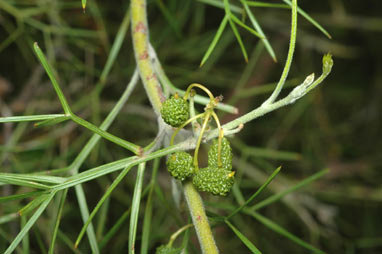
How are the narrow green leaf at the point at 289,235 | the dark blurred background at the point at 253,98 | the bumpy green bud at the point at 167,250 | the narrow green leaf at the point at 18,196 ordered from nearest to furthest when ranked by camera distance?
the narrow green leaf at the point at 18,196 → the bumpy green bud at the point at 167,250 → the narrow green leaf at the point at 289,235 → the dark blurred background at the point at 253,98

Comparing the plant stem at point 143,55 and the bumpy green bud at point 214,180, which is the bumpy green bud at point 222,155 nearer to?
the bumpy green bud at point 214,180

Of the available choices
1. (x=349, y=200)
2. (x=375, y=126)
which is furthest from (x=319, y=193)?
(x=375, y=126)

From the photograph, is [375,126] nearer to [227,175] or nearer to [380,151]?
[380,151]

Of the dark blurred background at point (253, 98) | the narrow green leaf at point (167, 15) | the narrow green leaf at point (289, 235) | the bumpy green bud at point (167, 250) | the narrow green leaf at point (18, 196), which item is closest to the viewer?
the narrow green leaf at point (18, 196)

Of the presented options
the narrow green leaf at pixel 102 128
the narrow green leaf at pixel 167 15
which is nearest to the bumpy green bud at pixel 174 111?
the narrow green leaf at pixel 102 128

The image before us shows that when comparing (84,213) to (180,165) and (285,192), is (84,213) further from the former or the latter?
(285,192)

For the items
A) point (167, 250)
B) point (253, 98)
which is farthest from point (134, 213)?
point (253, 98)
